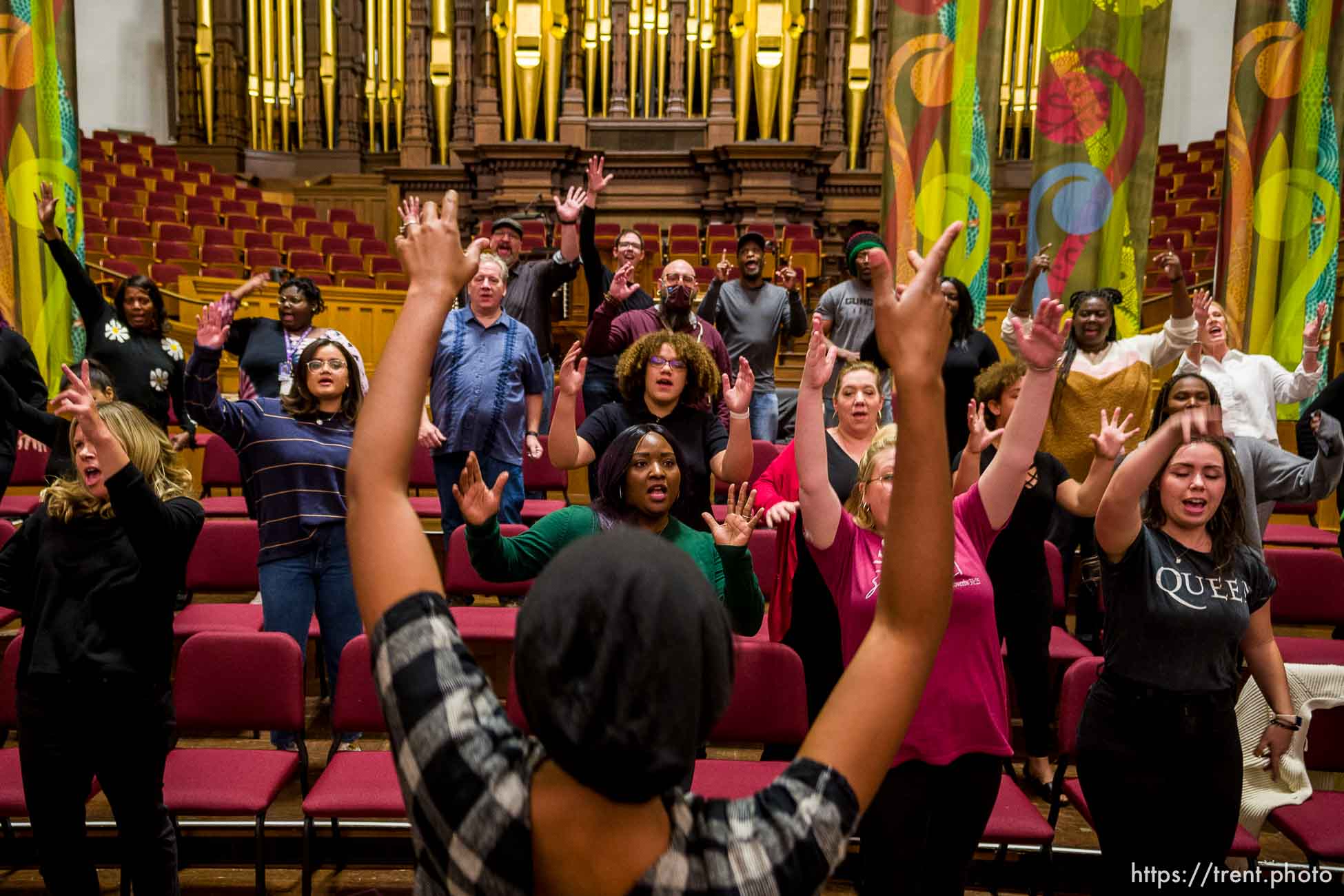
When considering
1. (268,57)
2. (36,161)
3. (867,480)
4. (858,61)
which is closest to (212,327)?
(867,480)

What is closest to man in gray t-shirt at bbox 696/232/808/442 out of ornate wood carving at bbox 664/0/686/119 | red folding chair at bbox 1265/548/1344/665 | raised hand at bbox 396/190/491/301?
red folding chair at bbox 1265/548/1344/665

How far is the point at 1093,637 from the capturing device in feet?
11.6

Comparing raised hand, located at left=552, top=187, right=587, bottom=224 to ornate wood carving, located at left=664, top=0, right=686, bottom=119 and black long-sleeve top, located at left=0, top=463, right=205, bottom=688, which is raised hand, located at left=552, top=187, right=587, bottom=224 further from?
ornate wood carving, located at left=664, top=0, right=686, bottom=119

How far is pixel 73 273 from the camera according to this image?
3994 millimetres

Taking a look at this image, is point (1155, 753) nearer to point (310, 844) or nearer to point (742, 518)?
point (742, 518)

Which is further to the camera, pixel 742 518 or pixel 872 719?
pixel 742 518

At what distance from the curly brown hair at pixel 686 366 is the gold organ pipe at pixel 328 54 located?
10127mm

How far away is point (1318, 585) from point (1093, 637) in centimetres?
74

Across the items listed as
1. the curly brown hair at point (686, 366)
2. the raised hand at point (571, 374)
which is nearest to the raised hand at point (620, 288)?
the raised hand at point (571, 374)

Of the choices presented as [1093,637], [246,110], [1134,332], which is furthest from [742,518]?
[246,110]

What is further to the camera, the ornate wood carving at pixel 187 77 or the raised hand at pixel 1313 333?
the ornate wood carving at pixel 187 77

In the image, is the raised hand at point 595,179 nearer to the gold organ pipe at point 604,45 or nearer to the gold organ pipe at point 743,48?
the gold organ pipe at point 743,48

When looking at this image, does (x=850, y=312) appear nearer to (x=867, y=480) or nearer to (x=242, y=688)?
(x=867, y=480)

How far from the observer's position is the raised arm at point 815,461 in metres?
1.97
